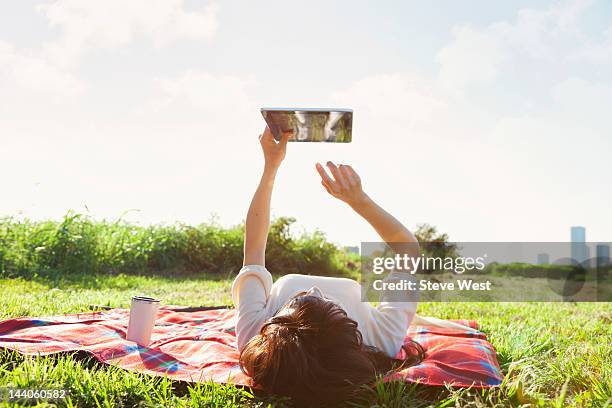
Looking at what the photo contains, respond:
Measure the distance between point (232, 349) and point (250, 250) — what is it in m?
0.55

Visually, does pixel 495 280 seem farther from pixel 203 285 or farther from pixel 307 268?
pixel 203 285

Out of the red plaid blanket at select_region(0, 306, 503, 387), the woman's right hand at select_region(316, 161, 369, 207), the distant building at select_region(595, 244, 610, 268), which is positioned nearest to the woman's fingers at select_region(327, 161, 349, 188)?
the woman's right hand at select_region(316, 161, 369, 207)

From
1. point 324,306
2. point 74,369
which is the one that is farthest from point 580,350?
point 74,369

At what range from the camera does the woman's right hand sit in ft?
8.05

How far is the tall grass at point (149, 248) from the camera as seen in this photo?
7.54m

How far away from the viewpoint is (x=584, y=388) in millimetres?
2328

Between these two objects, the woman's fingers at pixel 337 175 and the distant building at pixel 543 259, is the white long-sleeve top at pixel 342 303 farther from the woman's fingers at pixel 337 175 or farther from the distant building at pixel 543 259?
the distant building at pixel 543 259

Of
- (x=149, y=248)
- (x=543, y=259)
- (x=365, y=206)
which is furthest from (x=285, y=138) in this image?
(x=543, y=259)

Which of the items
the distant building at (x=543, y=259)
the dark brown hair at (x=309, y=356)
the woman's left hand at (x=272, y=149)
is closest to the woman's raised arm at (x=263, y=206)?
the woman's left hand at (x=272, y=149)

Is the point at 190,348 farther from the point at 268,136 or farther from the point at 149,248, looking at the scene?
the point at 149,248

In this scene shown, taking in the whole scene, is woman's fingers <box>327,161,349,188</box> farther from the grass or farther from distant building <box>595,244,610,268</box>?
distant building <box>595,244,610,268</box>

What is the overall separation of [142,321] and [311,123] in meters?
1.42

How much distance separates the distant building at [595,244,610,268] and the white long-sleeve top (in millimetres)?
7408

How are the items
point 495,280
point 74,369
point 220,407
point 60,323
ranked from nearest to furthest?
point 220,407 → point 74,369 → point 60,323 → point 495,280
